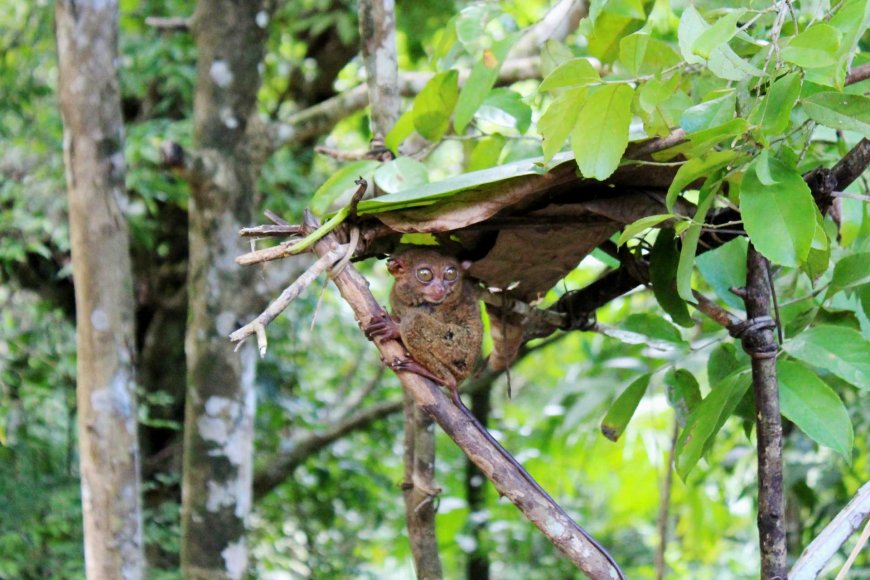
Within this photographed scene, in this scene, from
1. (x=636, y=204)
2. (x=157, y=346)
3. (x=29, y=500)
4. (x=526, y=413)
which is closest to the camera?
(x=636, y=204)

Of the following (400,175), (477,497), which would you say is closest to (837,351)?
(400,175)

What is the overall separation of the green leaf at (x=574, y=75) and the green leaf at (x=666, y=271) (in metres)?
0.27

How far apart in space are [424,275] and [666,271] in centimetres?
31

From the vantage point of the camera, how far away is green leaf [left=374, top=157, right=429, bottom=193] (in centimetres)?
112

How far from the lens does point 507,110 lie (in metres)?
1.33

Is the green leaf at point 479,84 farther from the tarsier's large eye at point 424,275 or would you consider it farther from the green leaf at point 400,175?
the tarsier's large eye at point 424,275

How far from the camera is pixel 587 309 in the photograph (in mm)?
1310

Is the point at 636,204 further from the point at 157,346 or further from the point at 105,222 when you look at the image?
the point at 157,346

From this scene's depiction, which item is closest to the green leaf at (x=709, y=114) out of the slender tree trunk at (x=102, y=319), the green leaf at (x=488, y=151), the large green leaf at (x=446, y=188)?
the large green leaf at (x=446, y=188)

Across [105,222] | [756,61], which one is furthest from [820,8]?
[105,222]

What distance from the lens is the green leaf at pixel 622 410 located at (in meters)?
1.25

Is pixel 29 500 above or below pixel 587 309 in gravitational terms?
below

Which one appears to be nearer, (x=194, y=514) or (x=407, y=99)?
(x=194, y=514)

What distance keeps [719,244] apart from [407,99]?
1.95 m
